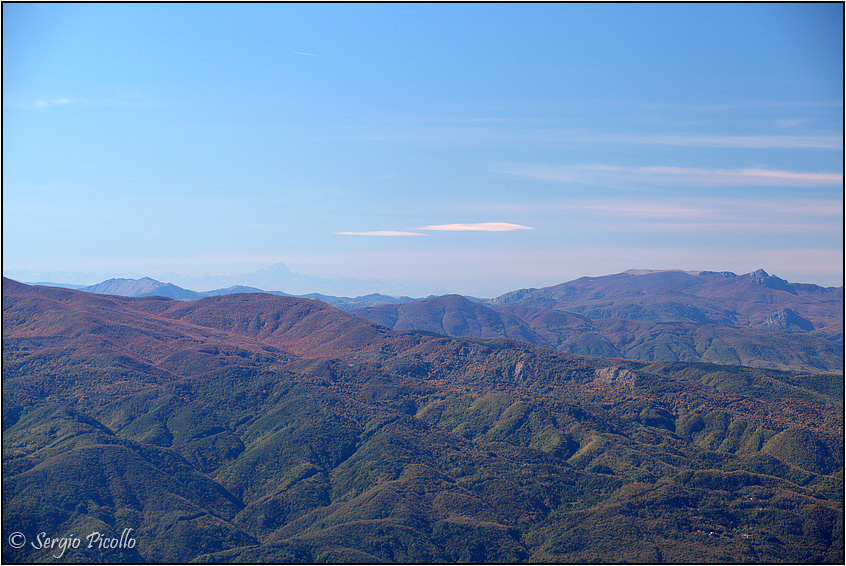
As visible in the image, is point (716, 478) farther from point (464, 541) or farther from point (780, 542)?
point (464, 541)

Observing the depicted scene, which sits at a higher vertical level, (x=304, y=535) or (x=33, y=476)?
(x=33, y=476)

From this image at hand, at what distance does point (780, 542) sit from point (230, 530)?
12177 centimetres

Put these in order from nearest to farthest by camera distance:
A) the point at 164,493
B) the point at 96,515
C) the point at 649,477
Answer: the point at 96,515
the point at 164,493
the point at 649,477

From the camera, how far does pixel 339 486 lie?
199 m

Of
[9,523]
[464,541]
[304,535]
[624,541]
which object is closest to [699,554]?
[624,541]

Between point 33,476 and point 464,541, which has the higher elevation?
point 33,476

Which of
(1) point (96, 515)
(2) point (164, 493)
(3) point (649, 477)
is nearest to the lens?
(1) point (96, 515)

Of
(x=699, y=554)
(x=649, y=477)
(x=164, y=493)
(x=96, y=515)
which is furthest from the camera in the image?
(x=649, y=477)

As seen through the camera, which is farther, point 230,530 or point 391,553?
point 230,530

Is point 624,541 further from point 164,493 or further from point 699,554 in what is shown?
point 164,493

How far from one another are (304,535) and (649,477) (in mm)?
92546

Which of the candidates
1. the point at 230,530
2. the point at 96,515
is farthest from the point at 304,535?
the point at 96,515

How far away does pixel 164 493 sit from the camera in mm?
→ 178375

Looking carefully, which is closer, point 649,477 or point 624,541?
point 624,541
